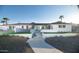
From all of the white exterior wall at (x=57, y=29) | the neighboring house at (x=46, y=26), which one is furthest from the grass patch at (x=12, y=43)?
the white exterior wall at (x=57, y=29)

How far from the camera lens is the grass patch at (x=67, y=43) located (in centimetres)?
279

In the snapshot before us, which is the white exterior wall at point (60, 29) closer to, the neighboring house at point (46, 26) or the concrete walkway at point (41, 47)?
the neighboring house at point (46, 26)

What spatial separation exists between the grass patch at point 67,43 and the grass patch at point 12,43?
29cm

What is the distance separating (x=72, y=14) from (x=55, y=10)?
0.19m

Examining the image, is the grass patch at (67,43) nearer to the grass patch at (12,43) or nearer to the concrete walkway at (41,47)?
the concrete walkway at (41,47)

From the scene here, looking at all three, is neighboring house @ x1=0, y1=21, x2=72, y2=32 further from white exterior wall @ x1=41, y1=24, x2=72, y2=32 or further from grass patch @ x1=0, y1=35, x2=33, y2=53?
grass patch @ x1=0, y1=35, x2=33, y2=53

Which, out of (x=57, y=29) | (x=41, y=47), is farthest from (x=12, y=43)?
(x=57, y=29)

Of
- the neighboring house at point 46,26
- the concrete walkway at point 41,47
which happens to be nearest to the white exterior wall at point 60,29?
the neighboring house at point 46,26

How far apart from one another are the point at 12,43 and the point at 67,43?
597 mm

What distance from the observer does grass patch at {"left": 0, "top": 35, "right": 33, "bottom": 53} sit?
2.80m

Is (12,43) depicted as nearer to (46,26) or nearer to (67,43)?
(46,26)

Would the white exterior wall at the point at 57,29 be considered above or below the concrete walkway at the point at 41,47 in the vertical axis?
above

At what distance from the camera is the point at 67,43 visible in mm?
2801

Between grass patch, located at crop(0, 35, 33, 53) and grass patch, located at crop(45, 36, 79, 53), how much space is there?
294 mm
